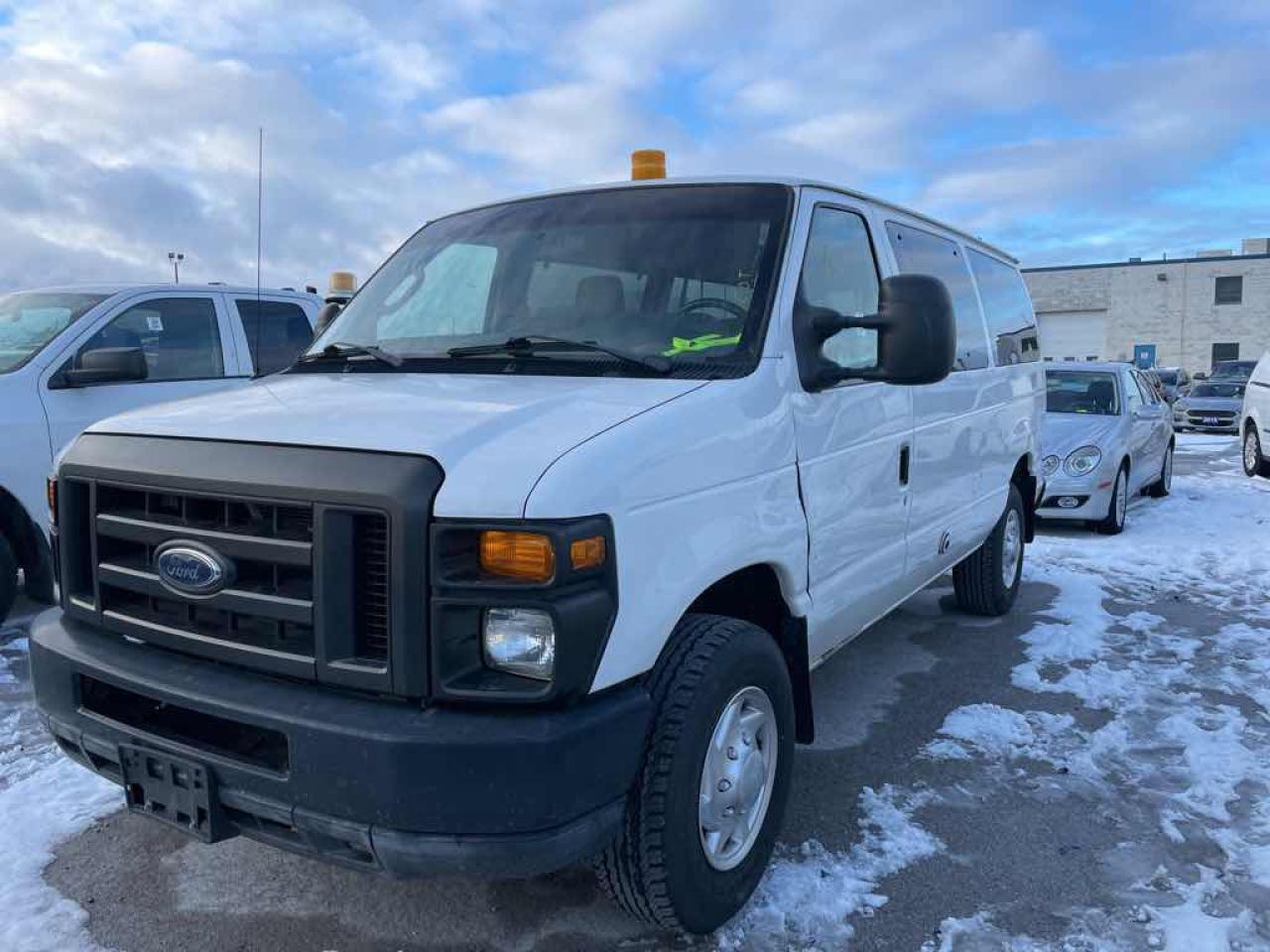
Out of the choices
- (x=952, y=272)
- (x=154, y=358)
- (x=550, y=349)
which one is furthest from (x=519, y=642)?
(x=154, y=358)

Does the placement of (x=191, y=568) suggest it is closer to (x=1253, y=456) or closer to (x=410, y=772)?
(x=410, y=772)

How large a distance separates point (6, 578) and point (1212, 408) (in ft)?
75.1

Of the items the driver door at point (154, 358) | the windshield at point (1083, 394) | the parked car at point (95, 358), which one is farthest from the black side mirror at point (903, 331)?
the windshield at point (1083, 394)

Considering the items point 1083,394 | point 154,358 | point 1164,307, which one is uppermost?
point 1164,307

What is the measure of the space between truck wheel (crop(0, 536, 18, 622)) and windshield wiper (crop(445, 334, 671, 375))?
3.46 metres

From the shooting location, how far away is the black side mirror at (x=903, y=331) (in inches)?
119

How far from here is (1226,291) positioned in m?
49.4

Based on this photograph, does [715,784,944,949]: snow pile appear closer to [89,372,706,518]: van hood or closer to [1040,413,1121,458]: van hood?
[89,372,706,518]: van hood

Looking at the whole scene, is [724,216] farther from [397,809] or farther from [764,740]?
[397,809]

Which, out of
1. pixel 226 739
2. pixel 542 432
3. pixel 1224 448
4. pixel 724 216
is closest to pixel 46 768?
pixel 226 739

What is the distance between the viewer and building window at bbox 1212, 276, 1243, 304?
161ft

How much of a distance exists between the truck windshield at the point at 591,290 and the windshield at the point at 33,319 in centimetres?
285

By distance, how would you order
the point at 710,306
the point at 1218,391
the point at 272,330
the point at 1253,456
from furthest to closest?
the point at 1218,391
the point at 1253,456
the point at 272,330
the point at 710,306

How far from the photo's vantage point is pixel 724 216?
11.0 feet
